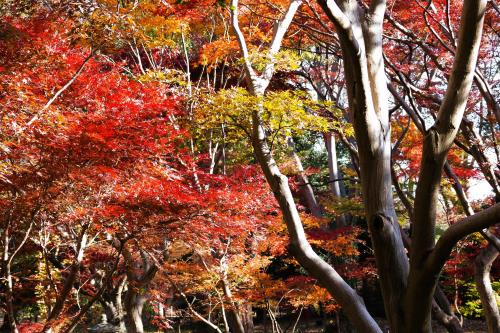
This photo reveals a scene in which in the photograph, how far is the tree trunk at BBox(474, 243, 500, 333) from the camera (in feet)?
18.5

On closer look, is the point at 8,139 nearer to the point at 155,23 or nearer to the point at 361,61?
the point at 361,61

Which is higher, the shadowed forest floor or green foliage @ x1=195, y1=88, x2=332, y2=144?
green foliage @ x1=195, y1=88, x2=332, y2=144

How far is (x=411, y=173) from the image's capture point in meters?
10.1

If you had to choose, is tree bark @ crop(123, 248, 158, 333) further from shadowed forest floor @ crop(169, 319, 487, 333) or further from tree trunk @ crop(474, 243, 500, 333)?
tree trunk @ crop(474, 243, 500, 333)

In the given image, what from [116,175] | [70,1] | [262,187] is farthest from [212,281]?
[70,1]

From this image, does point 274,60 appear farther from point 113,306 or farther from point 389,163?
point 113,306

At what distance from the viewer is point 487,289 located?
18.8 ft

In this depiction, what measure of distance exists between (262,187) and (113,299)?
181 inches

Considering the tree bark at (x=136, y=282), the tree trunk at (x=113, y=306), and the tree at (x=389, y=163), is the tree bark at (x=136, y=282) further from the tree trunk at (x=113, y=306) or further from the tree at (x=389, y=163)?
the tree at (x=389, y=163)

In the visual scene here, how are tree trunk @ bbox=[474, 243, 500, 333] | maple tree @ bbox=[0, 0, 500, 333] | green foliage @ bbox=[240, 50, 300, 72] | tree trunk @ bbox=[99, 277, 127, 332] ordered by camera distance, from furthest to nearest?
tree trunk @ bbox=[99, 277, 127, 332] → tree trunk @ bbox=[474, 243, 500, 333] → green foliage @ bbox=[240, 50, 300, 72] → maple tree @ bbox=[0, 0, 500, 333]

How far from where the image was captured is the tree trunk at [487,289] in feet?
18.5

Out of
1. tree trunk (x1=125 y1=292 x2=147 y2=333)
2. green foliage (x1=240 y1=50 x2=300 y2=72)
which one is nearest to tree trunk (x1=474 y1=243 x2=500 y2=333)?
green foliage (x1=240 y1=50 x2=300 y2=72)

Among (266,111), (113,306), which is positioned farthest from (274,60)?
(113,306)

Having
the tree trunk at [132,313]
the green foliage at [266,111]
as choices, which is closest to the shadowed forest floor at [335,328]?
the tree trunk at [132,313]
